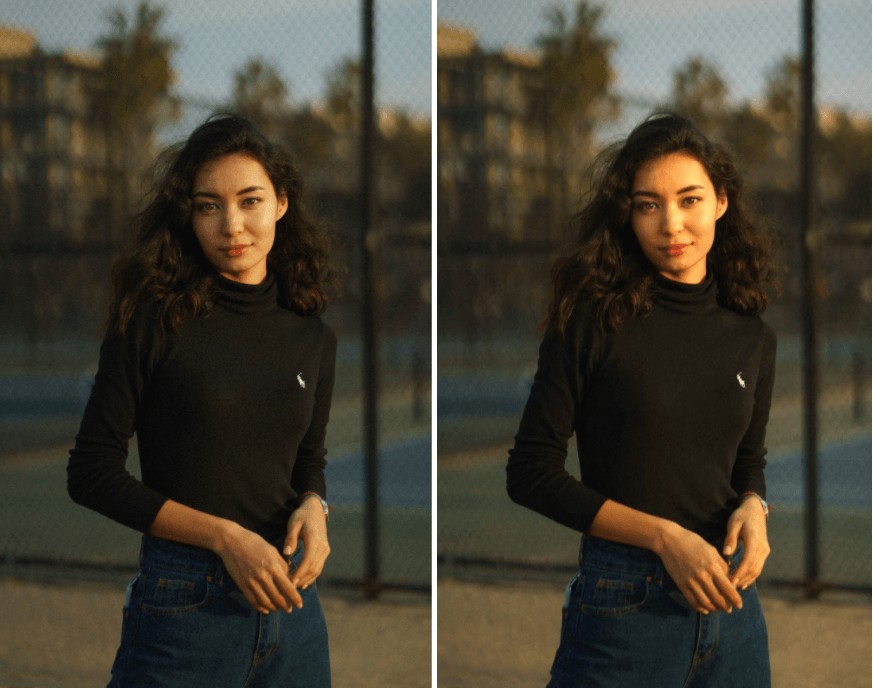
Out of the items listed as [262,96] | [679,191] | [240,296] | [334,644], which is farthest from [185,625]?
[262,96]

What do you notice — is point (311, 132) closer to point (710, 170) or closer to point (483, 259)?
point (483, 259)

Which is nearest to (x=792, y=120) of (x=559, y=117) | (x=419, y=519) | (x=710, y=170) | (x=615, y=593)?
(x=559, y=117)

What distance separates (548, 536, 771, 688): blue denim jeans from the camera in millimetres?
1379

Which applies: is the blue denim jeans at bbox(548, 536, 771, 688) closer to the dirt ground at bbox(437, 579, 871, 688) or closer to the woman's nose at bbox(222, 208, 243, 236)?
the woman's nose at bbox(222, 208, 243, 236)

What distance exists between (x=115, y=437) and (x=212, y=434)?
0.11 metres

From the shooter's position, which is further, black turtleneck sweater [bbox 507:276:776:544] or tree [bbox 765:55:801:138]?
tree [bbox 765:55:801:138]

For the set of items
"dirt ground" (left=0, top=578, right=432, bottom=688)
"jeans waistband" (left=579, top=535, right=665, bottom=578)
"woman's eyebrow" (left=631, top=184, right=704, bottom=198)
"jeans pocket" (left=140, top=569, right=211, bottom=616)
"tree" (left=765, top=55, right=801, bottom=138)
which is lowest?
"dirt ground" (left=0, top=578, right=432, bottom=688)

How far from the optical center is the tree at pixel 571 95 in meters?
3.41

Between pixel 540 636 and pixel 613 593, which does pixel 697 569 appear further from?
pixel 540 636

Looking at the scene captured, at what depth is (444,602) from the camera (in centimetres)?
358

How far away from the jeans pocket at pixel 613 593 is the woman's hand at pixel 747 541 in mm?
105

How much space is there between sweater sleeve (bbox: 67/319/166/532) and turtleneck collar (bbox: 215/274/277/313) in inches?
4.3

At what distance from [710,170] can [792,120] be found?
2.07m

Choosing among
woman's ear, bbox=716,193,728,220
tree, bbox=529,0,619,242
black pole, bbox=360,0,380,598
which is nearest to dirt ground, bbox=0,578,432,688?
black pole, bbox=360,0,380,598
